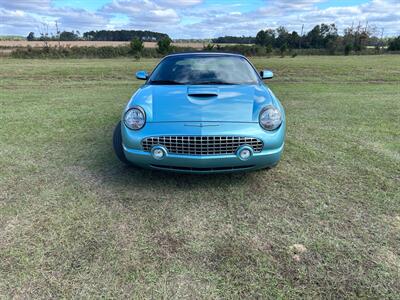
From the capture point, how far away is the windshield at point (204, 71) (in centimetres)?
426

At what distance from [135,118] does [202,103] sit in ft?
2.36

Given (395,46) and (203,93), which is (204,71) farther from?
(395,46)

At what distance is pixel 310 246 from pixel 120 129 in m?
2.39

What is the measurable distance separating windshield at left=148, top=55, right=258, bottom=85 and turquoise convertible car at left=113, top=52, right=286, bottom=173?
1.44ft

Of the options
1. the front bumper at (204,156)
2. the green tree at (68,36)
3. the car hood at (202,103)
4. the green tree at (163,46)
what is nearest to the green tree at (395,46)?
the green tree at (163,46)

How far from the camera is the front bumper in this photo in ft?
10.4

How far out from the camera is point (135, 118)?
3.39 m

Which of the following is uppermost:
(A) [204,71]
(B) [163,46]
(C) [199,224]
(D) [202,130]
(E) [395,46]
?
(E) [395,46]

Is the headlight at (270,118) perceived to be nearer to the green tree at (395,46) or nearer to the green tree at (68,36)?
the green tree at (395,46)

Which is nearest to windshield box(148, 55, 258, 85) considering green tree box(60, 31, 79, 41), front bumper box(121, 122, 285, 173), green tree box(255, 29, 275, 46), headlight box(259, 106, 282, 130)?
headlight box(259, 106, 282, 130)

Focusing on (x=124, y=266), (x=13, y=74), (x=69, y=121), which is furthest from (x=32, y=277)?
(x=13, y=74)

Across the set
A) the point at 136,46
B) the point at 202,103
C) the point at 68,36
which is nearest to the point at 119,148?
the point at 202,103

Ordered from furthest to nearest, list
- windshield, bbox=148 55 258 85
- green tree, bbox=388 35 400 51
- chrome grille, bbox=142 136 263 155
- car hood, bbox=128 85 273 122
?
green tree, bbox=388 35 400 51, windshield, bbox=148 55 258 85, car hood, bbox=128 85 273 122, chrome grille, bbox=142 136 263 155

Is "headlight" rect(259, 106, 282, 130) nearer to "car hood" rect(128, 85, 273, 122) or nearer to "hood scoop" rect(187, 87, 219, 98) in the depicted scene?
"car hood" rect(128, 85, 273, 122)
